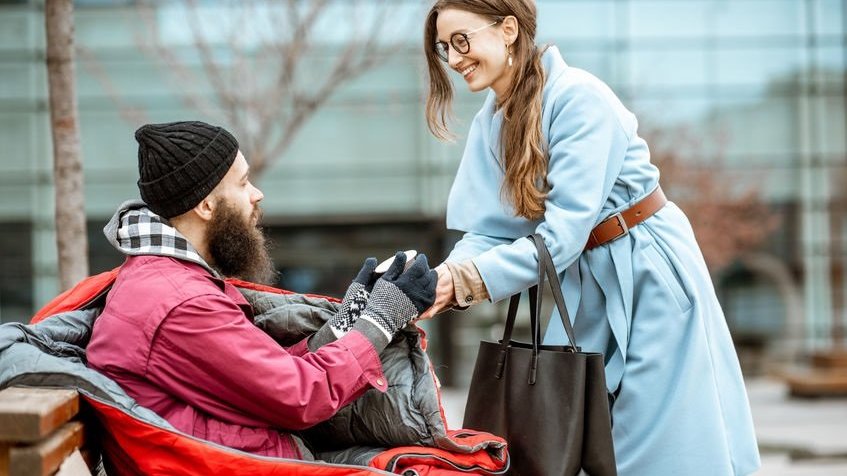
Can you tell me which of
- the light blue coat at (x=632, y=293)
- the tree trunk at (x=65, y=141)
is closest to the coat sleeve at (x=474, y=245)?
the light blue coat at (x=632, y=293)

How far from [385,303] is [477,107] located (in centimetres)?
1368

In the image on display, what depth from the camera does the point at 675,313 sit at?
9.07 feet

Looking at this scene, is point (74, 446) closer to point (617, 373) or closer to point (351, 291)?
point (351, 291)

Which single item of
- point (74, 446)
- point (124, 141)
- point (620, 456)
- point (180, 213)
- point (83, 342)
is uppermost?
point (124, 141)

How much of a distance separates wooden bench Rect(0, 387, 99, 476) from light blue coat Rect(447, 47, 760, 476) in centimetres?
113

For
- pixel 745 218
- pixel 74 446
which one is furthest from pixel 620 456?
pixel 745 218

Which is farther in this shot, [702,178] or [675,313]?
[702,178]

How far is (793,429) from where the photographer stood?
12250 mm

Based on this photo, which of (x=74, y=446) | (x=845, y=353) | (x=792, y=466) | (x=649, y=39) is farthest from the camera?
(x=649, y=39)

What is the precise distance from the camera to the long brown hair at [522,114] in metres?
2.83

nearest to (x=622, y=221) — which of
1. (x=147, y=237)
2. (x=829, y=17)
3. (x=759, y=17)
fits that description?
(x=147, y=237)

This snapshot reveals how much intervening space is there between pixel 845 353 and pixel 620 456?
47.9ft

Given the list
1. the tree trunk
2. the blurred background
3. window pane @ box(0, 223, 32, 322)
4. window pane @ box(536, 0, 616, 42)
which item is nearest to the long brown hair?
the tree trunk

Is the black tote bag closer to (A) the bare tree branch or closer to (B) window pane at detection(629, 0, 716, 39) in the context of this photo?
(A) the bare tree branch
